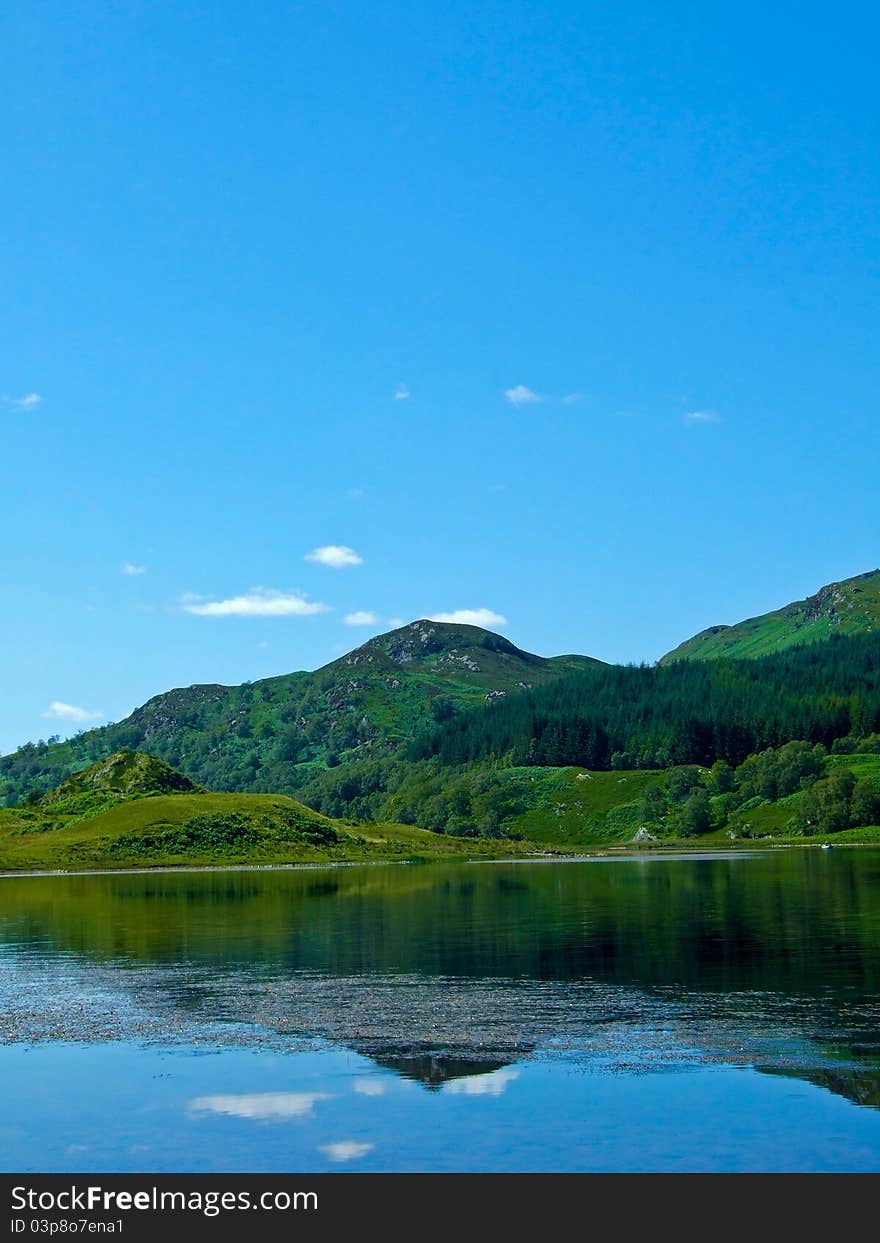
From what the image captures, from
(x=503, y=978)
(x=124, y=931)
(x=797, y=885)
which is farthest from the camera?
(x=797, y=885)

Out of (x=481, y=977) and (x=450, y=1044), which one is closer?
(x=450, y=1044)

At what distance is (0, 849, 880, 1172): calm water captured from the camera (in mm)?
30375

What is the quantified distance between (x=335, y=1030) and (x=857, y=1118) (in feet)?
68.8

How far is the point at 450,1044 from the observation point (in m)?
42.6

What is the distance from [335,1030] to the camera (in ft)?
151

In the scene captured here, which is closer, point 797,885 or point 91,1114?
point 91,1114

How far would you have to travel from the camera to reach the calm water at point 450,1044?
30375 mm

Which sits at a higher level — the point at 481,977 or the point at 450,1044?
the point at 481,977

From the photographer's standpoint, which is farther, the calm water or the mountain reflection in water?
the mountain reflection in water

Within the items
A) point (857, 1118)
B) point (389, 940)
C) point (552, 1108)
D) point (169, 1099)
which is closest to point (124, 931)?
point (389, 940)

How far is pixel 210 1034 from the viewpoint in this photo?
152 ft

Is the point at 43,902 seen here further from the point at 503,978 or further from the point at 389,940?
the point at 503,978

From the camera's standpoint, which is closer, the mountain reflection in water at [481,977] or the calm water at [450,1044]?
the calm water at [450,1044]
